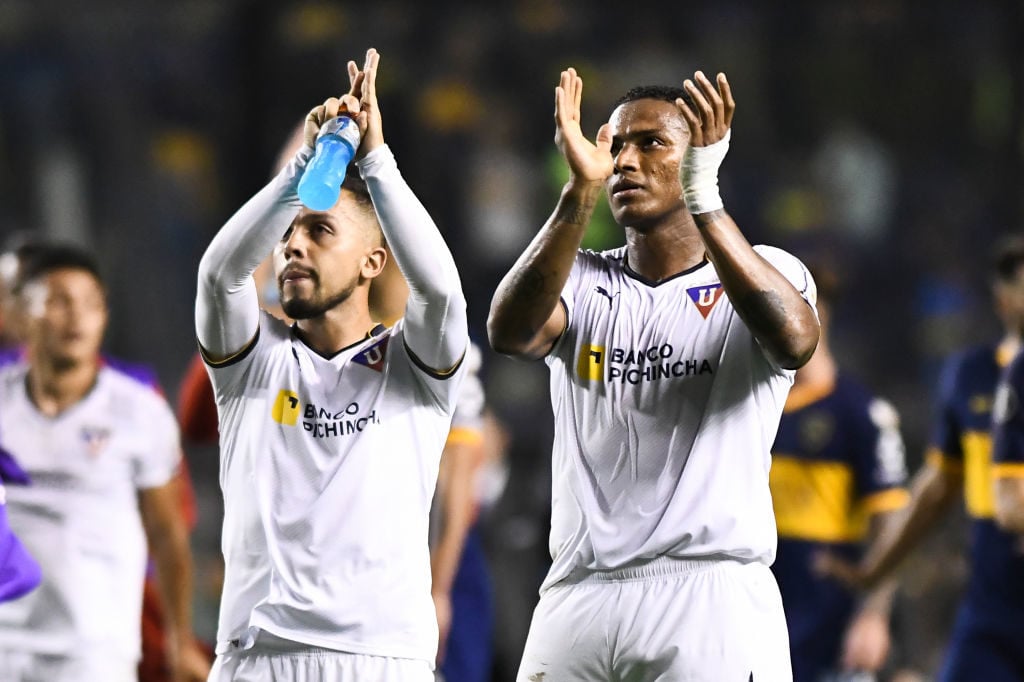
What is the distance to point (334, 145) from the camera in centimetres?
353

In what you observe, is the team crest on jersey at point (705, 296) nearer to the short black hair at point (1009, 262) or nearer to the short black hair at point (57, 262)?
the short black hair at point (57, 262)

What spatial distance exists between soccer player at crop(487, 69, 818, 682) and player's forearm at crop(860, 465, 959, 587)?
2.39 m

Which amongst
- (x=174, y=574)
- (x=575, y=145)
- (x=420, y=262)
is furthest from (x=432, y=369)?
(x=174, y=574)

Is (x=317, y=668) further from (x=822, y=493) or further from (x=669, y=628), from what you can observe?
(x=822, y=493)

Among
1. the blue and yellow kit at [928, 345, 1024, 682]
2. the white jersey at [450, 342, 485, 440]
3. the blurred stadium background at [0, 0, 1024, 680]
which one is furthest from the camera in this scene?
the blurred stadium background at [0, 0, 1024, 680]

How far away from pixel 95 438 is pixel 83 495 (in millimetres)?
186

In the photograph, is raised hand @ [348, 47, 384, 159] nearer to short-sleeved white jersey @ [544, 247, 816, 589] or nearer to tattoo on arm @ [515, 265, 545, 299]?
tattoo on arm @ [515, 265, 545, 299]

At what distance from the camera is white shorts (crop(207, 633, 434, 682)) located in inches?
141

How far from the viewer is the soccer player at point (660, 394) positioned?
357 centimetres

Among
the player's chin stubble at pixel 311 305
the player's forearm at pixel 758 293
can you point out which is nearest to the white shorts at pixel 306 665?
the player's chin stubble at pixel 311 305

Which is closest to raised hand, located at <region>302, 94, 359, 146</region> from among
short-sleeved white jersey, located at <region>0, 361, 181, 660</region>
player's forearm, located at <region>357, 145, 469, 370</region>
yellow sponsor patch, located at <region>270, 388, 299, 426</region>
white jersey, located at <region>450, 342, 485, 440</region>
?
player's forearm, located at <region>357, 145, 469, 370</region>

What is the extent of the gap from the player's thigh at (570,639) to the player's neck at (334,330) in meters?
0.76

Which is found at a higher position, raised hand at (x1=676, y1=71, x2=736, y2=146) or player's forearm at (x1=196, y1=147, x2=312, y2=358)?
raised hand at (x1=676, y1=71, x2=736, y2=146)

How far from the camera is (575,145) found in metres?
3.56
